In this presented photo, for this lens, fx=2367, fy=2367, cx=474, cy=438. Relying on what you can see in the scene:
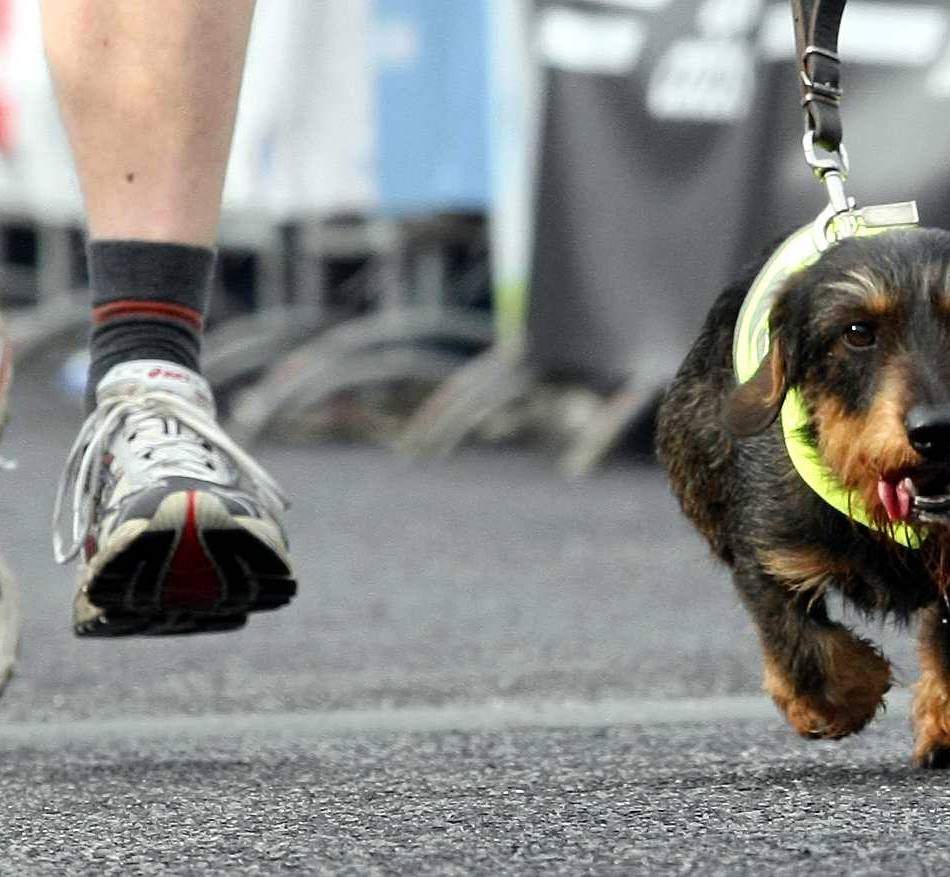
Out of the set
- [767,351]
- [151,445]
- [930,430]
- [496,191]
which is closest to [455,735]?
[151,445]

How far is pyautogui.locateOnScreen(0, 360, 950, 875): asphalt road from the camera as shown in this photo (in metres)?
2.20

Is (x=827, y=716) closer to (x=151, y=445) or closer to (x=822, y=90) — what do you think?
(x=822, y=90)

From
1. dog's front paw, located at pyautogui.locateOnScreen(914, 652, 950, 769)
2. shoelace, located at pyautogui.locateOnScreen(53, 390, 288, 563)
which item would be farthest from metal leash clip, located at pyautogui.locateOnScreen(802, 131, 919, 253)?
shoelace, located at pyautogui.locateOnScreen(53, 390, 288, 563)

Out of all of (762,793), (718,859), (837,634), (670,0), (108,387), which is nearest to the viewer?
(718,859)

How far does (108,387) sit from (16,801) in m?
0.79

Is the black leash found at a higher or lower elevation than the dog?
higher

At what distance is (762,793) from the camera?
251 cm

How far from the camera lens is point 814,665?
2.86 metres

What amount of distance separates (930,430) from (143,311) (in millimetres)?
1182

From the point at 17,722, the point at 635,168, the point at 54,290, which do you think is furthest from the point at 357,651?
the point at 54,290

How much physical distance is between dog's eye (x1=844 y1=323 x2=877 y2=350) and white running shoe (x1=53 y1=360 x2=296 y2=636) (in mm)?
734

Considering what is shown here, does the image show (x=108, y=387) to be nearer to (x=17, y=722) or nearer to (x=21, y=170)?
(x=17, y=722)

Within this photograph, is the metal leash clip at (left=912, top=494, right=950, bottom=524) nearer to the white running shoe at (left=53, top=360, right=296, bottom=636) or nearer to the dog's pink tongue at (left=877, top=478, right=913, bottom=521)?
the dog's pink tongue at (left=877, top=478, right=913, bottom=521)

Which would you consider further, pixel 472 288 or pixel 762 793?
pixel 472 288
